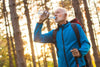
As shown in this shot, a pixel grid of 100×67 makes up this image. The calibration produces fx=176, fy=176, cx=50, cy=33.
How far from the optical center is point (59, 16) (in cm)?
320

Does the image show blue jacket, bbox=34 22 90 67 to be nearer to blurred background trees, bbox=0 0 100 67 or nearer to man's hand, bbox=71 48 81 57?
man's hand, bbox=71 48 81 57

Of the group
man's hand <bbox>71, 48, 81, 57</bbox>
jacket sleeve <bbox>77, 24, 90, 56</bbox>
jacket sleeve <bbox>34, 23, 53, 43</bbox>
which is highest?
jacket sleeve <bbox>34, 23, 53, 43</bbox>

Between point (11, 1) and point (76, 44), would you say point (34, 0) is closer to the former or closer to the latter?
point (11, 1)

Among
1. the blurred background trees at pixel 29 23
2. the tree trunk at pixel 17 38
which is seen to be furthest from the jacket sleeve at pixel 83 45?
the tree trunk at pixel 17 38

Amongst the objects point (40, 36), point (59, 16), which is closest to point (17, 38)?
point (40, 36)

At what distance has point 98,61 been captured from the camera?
1093 centimetres

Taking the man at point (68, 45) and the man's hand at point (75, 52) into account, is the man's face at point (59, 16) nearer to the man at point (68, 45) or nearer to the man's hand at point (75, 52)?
the man at point (68, 45)

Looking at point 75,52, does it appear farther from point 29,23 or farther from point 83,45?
point 29,23

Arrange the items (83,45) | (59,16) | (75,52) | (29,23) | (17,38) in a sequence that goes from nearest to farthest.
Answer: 1. (75,52)
2. (83,45)
3. (59,16)
4. (17,38)
5. (29,23)

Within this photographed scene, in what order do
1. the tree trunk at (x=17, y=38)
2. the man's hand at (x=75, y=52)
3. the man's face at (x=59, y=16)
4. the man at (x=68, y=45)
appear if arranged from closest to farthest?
the man's hand at (x=75, y=52) < the man at (x=68, y=45) < the man's face at (x=59, y=16) < the tree trunk at (x=17, y=38)

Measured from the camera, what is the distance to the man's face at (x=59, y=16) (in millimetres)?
3190

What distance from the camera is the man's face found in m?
3.19

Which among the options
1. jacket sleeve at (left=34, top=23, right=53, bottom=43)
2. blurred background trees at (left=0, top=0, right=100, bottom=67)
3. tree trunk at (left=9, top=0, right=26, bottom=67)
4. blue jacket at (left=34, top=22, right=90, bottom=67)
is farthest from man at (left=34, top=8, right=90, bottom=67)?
tree trunk at (left=9, top=0, right=26, bottom=67)

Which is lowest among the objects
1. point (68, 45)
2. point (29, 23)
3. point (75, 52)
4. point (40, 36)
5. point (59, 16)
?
point (75, 52)
